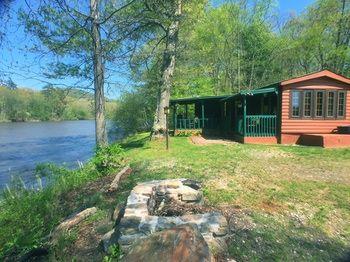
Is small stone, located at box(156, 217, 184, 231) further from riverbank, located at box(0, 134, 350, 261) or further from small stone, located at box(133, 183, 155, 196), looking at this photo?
small stone, located at box(133, 183, 155, 196)

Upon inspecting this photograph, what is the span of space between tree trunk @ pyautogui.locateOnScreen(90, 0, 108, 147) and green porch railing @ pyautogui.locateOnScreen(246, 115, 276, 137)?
7.81 meters

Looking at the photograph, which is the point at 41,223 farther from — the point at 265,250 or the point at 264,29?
the point at 264,29

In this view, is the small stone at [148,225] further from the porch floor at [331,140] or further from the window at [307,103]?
the window at [307,103]

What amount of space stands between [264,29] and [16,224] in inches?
1278

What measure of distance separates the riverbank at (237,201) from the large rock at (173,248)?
3.28 feet

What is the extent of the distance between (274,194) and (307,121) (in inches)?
402

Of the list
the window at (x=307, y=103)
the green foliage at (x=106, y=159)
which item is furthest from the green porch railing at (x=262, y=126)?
the green foliage at (x=106, y=159)

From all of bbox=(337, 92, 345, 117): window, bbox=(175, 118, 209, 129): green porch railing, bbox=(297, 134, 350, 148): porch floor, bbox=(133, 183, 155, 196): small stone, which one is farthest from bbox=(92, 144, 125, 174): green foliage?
bbox=(175, 118, 209, 129): green porch railing

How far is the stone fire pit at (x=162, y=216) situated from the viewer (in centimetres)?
493

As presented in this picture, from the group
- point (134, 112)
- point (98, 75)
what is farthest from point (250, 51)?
point (98, 75)

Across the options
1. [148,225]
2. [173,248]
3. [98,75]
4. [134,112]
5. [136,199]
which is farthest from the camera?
[134,112]

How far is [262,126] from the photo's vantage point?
16.9 m

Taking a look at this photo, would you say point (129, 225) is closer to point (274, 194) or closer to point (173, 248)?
point (173, 248)

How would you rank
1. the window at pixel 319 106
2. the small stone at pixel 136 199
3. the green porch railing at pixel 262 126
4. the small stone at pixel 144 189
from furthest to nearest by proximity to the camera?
1. the green porch railing at pixel 262 126
2. the window at pixel 319 106
3. the small stone at pixel 144 189
4. the small stone at pixel 136 199
